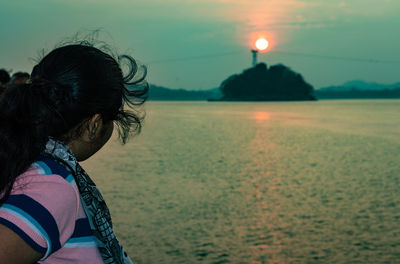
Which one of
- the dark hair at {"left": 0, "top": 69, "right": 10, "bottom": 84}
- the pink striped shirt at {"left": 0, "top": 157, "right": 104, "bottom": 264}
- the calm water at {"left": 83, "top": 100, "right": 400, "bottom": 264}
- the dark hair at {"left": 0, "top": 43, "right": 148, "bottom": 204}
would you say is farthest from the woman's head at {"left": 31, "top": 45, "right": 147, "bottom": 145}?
the calm water at {"left": 83, "top": 100, "right": 400, "bottom": 264}

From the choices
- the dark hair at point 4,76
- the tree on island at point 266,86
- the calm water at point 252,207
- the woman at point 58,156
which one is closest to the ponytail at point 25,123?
the woman at point 58,156

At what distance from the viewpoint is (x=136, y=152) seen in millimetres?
21500

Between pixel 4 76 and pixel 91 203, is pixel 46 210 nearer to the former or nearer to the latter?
pixel 91 203

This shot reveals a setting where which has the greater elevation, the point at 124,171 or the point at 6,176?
the point at 6,176

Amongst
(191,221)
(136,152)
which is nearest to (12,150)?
(191,221)

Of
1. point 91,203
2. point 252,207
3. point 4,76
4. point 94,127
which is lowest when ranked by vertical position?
point 252,207

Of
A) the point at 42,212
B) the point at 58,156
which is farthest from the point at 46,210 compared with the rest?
the point at 58,156

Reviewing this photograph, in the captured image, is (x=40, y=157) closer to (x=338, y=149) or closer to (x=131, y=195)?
(x=131, y=195)

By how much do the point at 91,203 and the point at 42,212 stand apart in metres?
0.15

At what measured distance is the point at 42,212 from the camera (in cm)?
85

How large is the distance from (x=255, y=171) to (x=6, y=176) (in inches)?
611

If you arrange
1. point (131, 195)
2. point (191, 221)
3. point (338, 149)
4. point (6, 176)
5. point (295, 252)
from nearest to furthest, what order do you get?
A: 1. point (6, 176)
2. point (295, 252)
3. point (191, 221)
4. point (131, 195)
5. point (338, 149)

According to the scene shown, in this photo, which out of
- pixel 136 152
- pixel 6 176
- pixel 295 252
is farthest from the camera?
pixel 136 152

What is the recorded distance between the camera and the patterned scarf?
0.96 m
